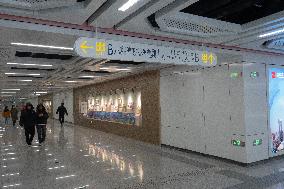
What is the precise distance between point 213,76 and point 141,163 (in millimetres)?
3035

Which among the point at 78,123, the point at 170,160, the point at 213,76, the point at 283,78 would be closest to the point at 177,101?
the point at 213,76

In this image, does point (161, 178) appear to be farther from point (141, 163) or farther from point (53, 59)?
point (53, 59)

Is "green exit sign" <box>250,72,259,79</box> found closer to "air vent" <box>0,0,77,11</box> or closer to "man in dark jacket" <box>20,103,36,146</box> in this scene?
"air vent" <box>0,0,77,11</box>

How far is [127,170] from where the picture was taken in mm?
5848

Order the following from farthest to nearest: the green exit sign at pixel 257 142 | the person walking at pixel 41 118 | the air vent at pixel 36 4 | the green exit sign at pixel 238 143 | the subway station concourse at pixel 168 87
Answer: the person walking at pixel 41 118 → the green exit sign at pixel 257 142 → the green exit sign at pixel 238 143 → the subway station concourse at pixel 168 87 → the air vent at pixel 36 4

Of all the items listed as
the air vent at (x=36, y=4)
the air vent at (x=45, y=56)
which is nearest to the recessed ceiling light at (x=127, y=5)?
the air vent at (x=36, y=4)

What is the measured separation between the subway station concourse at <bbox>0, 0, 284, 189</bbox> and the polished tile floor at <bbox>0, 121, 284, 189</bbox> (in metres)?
0.02

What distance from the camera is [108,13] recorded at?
366cm

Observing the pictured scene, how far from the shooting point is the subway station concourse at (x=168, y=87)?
12.5 ft

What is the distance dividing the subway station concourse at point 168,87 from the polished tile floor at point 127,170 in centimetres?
2

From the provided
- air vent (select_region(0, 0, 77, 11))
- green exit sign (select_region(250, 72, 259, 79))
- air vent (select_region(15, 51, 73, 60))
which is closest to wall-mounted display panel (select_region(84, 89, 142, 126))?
air vent (select_region(15, 51, 73, 60))

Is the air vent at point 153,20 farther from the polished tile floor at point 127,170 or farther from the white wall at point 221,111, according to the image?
the white wall at point 221,111

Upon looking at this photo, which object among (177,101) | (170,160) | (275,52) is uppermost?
(275,52)

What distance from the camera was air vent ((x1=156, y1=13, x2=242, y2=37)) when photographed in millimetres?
4129
